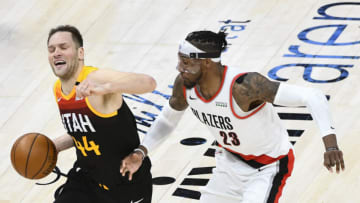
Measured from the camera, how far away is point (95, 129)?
5.24 meters

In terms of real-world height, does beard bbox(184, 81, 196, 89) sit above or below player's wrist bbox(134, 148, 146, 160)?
above

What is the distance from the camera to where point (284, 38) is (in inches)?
384

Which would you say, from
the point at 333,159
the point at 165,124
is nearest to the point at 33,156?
the point at 165,124

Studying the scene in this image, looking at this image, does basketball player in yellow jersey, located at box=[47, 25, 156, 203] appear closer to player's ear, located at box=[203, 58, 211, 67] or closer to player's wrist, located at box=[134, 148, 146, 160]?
player's wrist, located at box=[134, 148, 146, 160]

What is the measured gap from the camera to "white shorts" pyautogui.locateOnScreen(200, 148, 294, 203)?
5363 millimetres

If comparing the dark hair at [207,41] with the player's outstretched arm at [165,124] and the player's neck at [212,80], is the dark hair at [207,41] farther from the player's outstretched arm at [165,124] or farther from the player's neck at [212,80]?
the player's outstretched arm at [165,124]

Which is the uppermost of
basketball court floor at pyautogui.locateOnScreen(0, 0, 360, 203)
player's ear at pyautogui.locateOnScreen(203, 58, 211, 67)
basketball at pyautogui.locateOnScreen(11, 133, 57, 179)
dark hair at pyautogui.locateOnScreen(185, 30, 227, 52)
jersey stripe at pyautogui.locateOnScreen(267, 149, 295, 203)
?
dark hair at pyautogui.locateOnScreen(185, 30, 227, 52)

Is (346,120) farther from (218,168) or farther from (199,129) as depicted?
(218,168)

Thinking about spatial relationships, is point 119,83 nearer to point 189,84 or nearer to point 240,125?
point 189,84

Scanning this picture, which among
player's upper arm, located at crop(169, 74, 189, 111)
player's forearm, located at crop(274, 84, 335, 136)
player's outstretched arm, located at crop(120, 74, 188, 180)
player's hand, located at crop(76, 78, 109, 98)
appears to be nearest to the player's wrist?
player's outstretched arm, located at crop(120, 74, 188, 180)

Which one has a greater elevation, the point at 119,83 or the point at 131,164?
the point at 119,83

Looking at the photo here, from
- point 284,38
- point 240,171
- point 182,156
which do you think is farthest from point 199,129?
point 240,171

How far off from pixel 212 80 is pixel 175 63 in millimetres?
4392

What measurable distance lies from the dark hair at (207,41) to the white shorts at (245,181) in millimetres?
799
